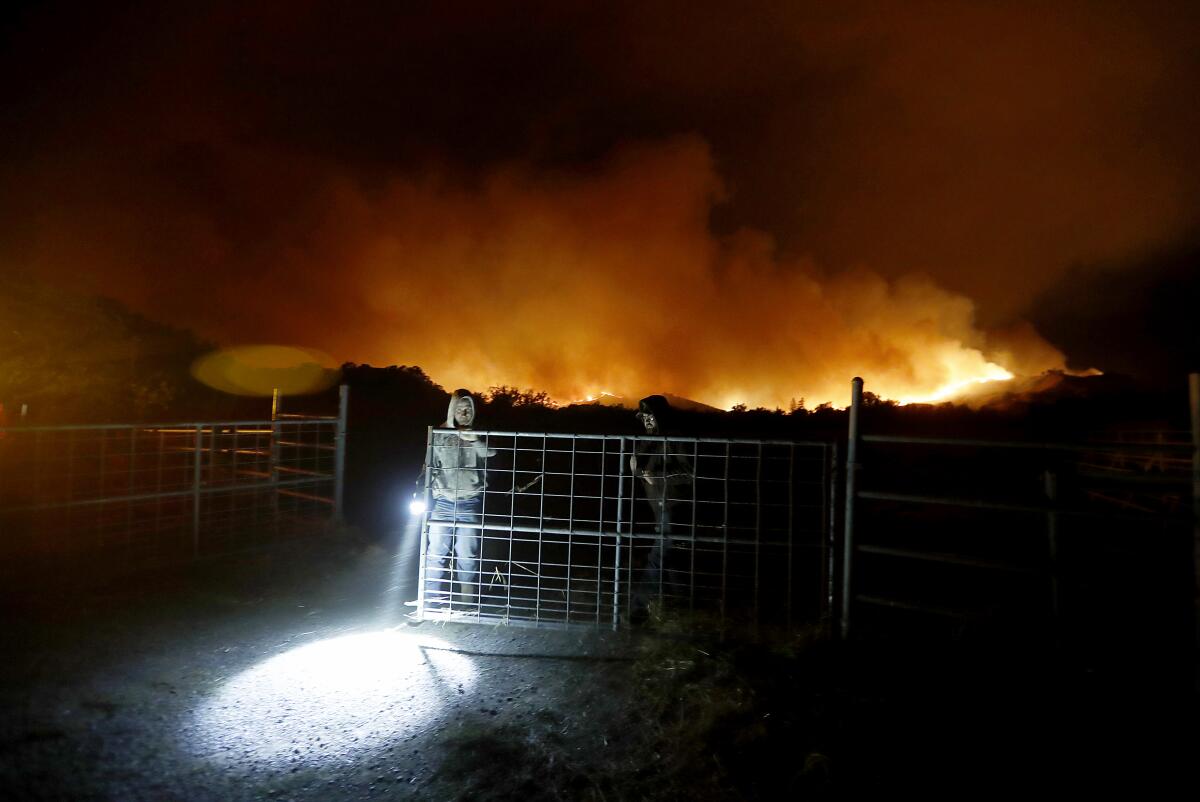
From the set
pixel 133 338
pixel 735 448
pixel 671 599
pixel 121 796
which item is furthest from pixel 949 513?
pixel 133 338

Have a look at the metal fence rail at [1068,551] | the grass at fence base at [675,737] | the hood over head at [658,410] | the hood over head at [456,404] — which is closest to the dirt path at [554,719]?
the grass at fence base at [675,737]

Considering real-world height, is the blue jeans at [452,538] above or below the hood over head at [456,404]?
below

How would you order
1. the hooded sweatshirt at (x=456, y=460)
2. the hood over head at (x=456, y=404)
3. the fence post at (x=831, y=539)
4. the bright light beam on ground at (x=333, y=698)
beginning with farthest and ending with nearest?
the hood over head at (x=456, y=404), the hooded sweatshirt at (x=456, y=460), the fence post at (x=831, y=539), the bright light beam on ground at (x=333, y=698)

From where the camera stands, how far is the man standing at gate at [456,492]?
22.7 ft

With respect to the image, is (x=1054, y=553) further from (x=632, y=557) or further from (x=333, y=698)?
(x=333, y=698)

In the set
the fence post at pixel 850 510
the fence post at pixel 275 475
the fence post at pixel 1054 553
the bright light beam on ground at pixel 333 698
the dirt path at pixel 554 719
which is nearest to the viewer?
the dirt path at pixel 554 719

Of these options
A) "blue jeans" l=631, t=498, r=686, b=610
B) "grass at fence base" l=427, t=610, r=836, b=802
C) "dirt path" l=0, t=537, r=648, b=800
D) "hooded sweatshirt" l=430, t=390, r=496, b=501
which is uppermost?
"hooded sweatshirt" l=430, t=390, r=496, b=501

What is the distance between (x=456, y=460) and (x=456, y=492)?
386mm

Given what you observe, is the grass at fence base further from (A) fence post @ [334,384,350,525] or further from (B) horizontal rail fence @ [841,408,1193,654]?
(A) fence post @ [334,384,350,525]

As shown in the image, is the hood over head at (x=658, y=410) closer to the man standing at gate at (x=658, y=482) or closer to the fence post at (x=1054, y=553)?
the man standing at gate at (x=658, y=482)

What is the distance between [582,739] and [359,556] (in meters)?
6.04

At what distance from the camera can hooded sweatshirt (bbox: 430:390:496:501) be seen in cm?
692

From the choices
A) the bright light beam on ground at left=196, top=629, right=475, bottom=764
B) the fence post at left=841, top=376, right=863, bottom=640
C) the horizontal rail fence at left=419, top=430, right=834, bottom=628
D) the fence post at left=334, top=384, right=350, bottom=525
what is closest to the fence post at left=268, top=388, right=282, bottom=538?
the fence post at left=334, top=384, right=350, bottom=525

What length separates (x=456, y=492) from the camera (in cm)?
700
